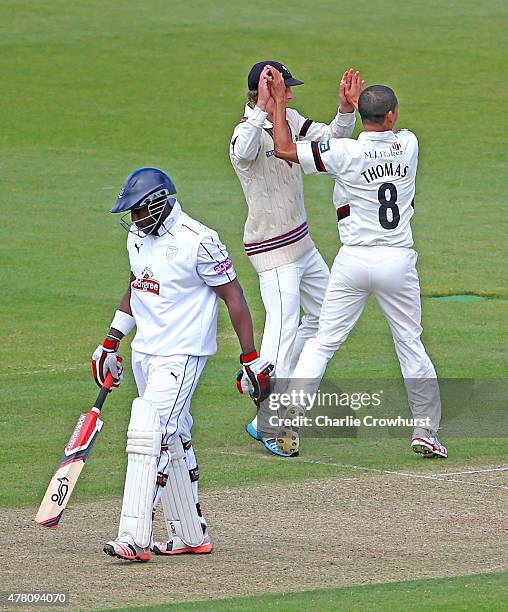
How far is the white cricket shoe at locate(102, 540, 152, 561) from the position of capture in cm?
780

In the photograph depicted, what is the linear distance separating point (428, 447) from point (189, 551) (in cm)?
245

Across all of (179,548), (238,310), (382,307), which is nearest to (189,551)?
(179,548)

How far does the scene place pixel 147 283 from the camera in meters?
8.21

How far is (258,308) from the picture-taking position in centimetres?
1555

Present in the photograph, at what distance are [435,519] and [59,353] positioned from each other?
5633 millimetres

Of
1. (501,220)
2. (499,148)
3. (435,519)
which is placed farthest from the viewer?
(499,148)

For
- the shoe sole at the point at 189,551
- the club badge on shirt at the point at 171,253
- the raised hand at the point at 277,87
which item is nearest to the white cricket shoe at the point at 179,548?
the shoe sole at the point at 189,551

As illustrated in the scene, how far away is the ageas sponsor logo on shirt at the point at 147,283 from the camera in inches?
322

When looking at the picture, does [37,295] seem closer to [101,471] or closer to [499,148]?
[101,471]

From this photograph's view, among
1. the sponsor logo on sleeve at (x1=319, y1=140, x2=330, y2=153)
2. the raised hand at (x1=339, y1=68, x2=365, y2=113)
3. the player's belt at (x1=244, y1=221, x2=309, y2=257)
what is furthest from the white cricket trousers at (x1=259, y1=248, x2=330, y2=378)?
the sponsor logo on sleeve at (x1=319, y1=140, x2=330, y2=153)

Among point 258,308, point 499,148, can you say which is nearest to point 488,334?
point 258,308

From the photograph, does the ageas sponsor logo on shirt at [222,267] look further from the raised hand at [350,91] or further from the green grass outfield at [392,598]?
the raised hand at [350,91]

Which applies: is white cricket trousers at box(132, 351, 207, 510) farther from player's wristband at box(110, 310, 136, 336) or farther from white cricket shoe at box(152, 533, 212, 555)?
player's wristband at box(110, 310, 136, 336)

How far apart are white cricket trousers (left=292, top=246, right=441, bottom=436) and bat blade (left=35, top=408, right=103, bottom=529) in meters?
2.35
